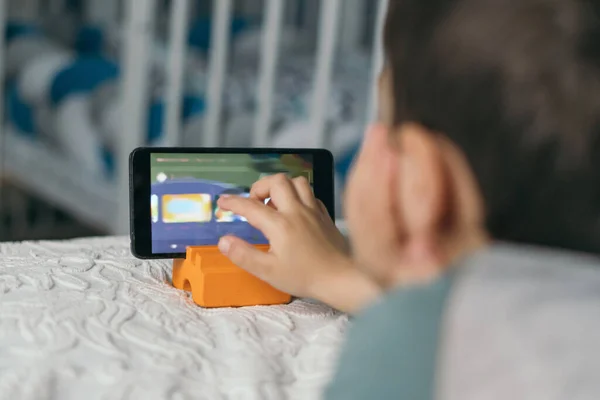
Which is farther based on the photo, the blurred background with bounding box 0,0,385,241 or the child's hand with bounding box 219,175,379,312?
the blurred background with bounding box 0,0,385,241

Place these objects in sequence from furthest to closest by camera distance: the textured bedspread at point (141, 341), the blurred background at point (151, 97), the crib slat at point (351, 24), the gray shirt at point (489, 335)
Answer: the crib slat at point (351, 24) < the blurred background at point (151, 97) < the textured bedspread at point (141, 341) < the gray shirt at point (489, 335)

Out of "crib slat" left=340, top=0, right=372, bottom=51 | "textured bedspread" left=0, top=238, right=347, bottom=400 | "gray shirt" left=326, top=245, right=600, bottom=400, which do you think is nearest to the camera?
"gray shirt" left=326, top=245, right=600, bottom=400

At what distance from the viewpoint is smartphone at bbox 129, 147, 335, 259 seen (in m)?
0.56

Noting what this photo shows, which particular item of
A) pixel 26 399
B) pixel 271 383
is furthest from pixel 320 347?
pixel 26 399

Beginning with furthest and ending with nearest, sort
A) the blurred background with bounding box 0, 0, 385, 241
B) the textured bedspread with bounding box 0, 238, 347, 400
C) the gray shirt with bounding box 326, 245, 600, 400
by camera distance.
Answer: the blurred background with bounding box 0, 0, 385, 241, the textured bedspread with bounding box 0, 238, 347, 400, the gray shirt with bounding box 326, 245, 600, 400

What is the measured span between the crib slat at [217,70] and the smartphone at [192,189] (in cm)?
78

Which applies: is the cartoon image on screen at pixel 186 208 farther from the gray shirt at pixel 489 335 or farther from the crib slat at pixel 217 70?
the crib slat at pixel 217 70

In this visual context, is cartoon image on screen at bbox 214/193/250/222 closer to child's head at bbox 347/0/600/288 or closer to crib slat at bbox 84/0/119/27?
child's head at bbox 347/0/600/288

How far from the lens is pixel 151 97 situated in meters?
1.46

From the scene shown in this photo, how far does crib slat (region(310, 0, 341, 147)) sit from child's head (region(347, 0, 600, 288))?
0.88 meters

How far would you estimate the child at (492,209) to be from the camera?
0.25 m

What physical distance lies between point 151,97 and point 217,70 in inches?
7.6

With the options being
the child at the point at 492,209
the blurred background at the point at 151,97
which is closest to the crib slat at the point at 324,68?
the blurred background at the point at 151,97

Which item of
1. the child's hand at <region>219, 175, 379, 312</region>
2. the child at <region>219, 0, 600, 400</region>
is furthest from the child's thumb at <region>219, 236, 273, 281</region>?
the child at <region>219, 0, 600, 400</region>
